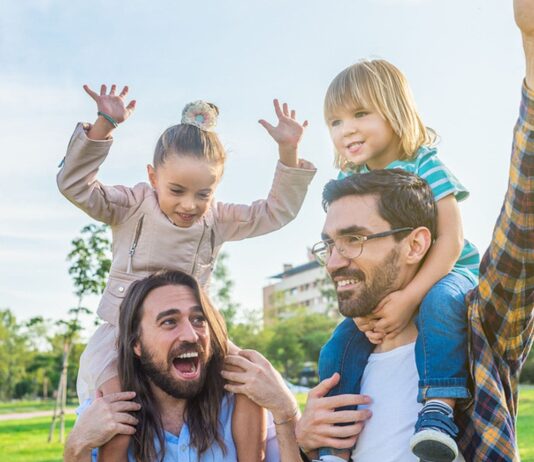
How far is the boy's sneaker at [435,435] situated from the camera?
7.79 feet

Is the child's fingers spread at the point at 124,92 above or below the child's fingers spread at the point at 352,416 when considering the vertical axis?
above

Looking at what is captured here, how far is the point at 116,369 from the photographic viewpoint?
3.95 meters

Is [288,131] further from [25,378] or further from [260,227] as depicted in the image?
[25,378]

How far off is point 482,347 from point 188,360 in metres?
1.70

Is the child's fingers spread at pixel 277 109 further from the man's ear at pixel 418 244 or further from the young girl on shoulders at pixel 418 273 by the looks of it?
the man's ear at pixel 418 244

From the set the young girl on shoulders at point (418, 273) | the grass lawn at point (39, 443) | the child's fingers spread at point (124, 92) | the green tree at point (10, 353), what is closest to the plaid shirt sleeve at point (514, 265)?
the young girl on shoulders at point (418, 273)

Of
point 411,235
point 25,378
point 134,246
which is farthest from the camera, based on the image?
point 25,378

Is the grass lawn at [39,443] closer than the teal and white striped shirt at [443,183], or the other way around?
the teal and white striped shirt at [443,183]

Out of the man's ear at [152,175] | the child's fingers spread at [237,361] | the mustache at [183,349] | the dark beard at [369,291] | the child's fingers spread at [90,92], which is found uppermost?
the child's fingers spread at [90,92]

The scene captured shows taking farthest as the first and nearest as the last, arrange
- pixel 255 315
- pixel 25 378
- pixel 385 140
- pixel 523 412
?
pixel 25 378
pixel 255 315
pixel 523 412
pixel 385 140

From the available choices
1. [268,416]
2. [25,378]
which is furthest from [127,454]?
[25,378]

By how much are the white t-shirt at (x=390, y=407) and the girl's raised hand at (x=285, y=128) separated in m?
1.65

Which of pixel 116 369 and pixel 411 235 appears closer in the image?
pixel 411 235

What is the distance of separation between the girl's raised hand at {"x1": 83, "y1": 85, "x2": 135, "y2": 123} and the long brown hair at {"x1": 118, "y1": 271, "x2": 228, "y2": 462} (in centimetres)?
91
